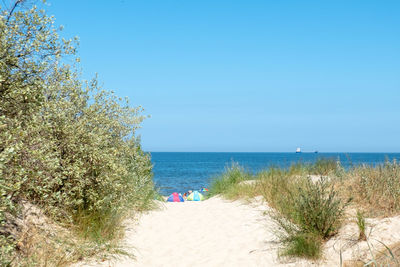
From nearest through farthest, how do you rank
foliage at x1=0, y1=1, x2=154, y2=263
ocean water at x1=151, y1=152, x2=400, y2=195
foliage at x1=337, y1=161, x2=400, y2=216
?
1. foliage at x1=0, y1=1, x2=154, y2=263
2. foliage at x1=337, y1=161, x2=400, y2=216
3. ocean water at x1=151, y1=152, x2=400, y2=195

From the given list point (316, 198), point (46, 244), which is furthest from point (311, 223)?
point (46, 244)

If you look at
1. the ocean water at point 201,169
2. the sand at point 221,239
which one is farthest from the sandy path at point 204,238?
the ocean water at point 201,169

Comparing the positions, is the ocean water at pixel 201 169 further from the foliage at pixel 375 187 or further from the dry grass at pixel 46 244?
the dry grass at pixel 46 244

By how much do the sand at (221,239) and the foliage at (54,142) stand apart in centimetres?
80

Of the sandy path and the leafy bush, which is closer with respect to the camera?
the leafy bush

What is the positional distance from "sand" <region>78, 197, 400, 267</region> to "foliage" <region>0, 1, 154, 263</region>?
801 mm

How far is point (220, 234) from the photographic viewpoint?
9.27 meters

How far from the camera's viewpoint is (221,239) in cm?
883

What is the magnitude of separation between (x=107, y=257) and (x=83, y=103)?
13.2ft

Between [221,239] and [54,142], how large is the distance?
13.8 ft

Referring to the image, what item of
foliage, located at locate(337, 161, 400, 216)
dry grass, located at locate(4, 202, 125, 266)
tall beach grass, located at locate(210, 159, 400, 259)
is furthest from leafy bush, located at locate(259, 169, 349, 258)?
dry grass, located at locate(4, 202, 125, 266)

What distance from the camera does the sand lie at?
672 cm

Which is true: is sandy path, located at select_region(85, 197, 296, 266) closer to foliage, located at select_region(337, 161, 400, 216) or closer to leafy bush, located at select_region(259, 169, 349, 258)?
leafy bush, located at select_region(259, 169, 349, 258)

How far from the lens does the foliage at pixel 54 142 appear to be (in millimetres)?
6043
